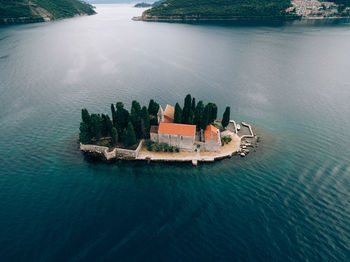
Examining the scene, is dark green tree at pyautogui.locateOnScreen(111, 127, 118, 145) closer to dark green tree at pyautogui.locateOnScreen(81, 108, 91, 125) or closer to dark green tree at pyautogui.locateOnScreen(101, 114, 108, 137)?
dark green tree at pyautogui.locateOnScreen(101, 114, 108, 137)

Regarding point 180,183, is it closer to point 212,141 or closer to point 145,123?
point 212,141

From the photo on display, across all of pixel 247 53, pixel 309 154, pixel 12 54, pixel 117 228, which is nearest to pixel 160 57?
pixel 247 53

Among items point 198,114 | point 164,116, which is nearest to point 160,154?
point 164,116

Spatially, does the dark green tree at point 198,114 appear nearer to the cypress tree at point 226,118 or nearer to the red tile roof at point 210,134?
the red tile roof at point 210,134

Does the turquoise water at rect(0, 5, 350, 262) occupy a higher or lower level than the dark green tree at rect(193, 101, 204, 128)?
lower

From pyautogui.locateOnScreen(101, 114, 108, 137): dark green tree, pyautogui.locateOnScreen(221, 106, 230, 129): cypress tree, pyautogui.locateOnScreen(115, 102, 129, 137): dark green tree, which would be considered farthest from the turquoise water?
pyautogui.locateOnScreen(221, 106, 230, 129): cypress tree

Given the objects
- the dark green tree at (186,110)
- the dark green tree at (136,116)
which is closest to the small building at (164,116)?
the dark green tree at (186,110)

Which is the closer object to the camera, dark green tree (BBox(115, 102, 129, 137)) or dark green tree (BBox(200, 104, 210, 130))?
dark green tree (BBox(200, 104, 210, 130))

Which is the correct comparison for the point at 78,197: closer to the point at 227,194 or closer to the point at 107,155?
the point at 107,155
